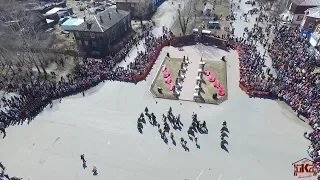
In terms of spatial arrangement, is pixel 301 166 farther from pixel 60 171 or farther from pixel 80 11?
pixel 80 11

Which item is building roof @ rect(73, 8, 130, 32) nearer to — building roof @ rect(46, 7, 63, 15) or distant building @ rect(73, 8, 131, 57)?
distant building @ rect(73, 8, 131, 57)

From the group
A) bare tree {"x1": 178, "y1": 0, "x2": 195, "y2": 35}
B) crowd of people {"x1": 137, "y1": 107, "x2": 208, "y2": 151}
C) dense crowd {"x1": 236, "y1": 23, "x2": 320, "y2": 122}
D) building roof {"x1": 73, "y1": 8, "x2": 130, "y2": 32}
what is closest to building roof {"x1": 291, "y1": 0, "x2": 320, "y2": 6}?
dense crowd {"x1": 236, "y1": 23, "x2": 320, "y2": 122}

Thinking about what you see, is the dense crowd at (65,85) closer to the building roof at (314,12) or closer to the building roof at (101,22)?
Result: the building roof at (101,22)

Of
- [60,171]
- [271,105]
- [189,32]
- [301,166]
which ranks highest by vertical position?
[189,32]

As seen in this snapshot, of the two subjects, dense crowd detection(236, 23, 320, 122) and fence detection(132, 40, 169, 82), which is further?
fence detection(132, 40, 169, 82)

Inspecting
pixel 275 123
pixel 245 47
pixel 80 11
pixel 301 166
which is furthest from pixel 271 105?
pixel 80 11

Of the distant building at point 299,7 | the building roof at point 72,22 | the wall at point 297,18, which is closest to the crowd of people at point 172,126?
the building roof at point 72,22
